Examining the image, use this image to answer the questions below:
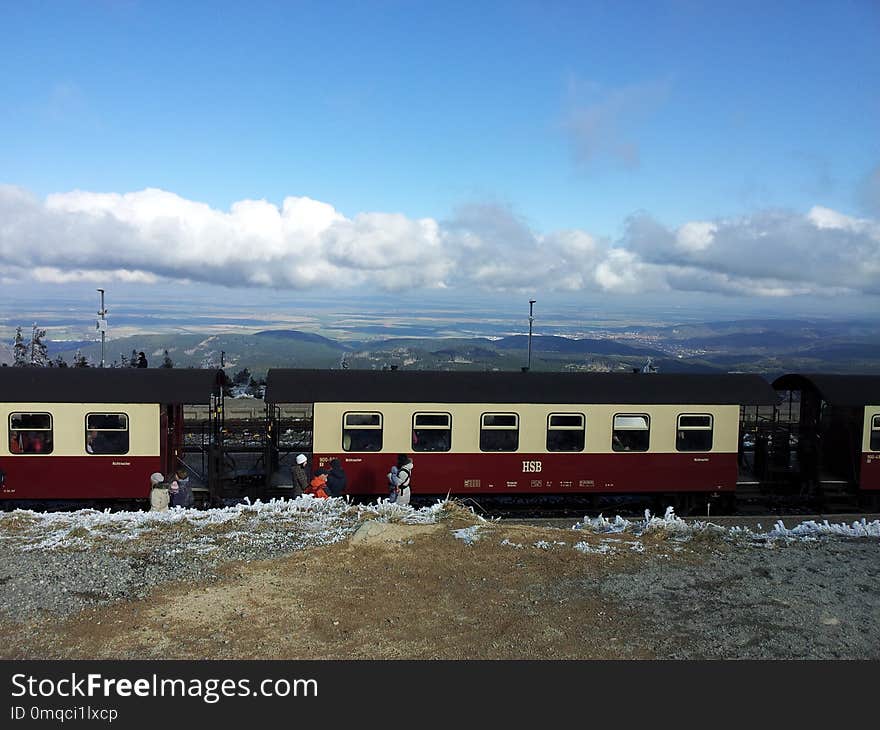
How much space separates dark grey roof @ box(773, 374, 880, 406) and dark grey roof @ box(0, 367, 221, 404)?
16442mm

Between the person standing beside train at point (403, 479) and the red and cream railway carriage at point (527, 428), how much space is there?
1610mm

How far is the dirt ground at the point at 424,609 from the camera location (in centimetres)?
875

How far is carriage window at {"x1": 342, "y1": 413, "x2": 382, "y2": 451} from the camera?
58.9 feet

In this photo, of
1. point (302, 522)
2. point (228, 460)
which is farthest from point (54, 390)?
point (302, 522)

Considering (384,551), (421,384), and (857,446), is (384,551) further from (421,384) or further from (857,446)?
(857,446)

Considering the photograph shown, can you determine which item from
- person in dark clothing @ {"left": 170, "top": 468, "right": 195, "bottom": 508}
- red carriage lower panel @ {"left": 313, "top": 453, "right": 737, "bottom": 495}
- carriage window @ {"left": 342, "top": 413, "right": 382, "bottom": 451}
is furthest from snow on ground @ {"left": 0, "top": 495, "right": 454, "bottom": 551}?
carriage window @ {"left": 342, "top": 413, "right": 382, "bottom": 451}

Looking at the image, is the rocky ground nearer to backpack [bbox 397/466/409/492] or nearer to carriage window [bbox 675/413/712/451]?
backpack [bbox 397/466/409/492]

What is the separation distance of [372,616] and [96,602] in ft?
12.8

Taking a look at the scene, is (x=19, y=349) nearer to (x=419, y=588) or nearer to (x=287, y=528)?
(x=287, y=528)

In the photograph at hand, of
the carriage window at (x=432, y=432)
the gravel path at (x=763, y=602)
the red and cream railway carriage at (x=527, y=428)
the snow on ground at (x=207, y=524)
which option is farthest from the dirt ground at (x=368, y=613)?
the carriage window at (x=432, y=432)

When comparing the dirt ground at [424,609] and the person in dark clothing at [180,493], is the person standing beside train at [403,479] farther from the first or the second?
the person in dark clothing at [180,493]
